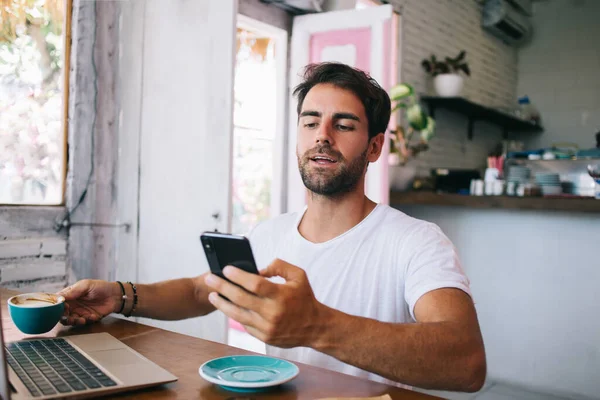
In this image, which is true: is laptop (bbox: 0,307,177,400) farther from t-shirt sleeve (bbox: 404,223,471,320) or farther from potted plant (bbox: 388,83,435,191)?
potted plant (bbox: 388,83,435,191)

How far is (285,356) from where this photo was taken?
1.50 meters

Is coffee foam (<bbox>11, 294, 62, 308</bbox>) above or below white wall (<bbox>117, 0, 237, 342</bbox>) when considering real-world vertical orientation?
below

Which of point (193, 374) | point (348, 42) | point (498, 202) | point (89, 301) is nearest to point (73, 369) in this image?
point (193, 374)

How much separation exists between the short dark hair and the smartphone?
0.83m

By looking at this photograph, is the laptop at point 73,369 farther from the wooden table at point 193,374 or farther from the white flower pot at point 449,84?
the white flower pot at point 449,84

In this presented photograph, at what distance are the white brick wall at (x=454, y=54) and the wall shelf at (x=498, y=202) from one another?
44.7 inches

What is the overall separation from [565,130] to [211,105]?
5.25m

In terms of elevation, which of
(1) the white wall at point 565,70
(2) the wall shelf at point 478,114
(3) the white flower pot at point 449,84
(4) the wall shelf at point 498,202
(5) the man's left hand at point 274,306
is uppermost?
(1) the white wall at point 565,70

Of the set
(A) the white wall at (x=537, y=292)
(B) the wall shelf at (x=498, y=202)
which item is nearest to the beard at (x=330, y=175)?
(B) the wall shelf at (x=498, y=202)

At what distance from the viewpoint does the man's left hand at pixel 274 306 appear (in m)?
0.90

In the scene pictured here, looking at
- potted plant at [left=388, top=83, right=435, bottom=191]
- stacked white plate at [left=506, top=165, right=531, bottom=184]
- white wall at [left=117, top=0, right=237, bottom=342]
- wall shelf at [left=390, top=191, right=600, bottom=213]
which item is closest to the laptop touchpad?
white wall at [left=117, top=0, right=237, bottom=342]

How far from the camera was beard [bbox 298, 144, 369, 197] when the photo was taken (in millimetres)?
1551

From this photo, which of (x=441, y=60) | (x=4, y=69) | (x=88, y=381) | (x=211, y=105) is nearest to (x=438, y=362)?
(x=88, y=381)

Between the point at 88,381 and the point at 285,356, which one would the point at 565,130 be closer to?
the point at 285,356
